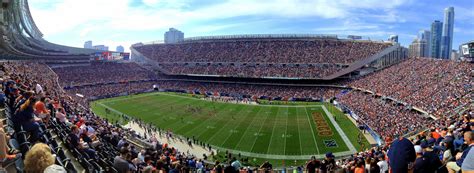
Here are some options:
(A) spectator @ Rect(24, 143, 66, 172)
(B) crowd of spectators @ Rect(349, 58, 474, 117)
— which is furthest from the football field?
(A) spectator @ Rect(24, 143, 66, 172)

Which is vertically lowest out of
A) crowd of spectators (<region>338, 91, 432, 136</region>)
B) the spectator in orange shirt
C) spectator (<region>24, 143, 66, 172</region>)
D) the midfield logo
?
the midfield logo

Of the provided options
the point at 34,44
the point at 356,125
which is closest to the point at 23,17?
the point at 34,44

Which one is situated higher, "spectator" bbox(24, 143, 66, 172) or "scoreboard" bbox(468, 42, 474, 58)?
"scoreboard" bbox(468, 42, 474, 58)

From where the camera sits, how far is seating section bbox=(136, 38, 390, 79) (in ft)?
250

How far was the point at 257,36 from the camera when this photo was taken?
9581 centimetres

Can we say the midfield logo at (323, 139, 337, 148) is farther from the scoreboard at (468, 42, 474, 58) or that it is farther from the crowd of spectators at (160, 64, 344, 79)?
the crowd of spectators at (160, 64, 344, 79)

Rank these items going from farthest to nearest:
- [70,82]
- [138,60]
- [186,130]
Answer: [138,60] → [70,82] → [186,130]

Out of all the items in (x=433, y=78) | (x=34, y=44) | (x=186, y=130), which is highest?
(x=34, y=44)

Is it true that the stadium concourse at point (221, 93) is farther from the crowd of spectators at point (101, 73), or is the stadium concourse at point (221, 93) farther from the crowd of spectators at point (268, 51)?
the crowd of spectators at point (268, 51)

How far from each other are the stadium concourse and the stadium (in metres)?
0.07

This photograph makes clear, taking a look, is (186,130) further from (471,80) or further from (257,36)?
(257,36)

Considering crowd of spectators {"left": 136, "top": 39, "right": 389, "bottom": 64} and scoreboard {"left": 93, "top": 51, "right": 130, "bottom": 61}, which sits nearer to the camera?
crowd of spectators {"left": 136, "top": 39, "right": 389, "bottom": 64}

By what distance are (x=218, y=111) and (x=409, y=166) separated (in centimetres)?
4632

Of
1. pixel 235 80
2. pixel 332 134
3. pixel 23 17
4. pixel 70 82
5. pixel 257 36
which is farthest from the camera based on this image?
pixel 257 36
